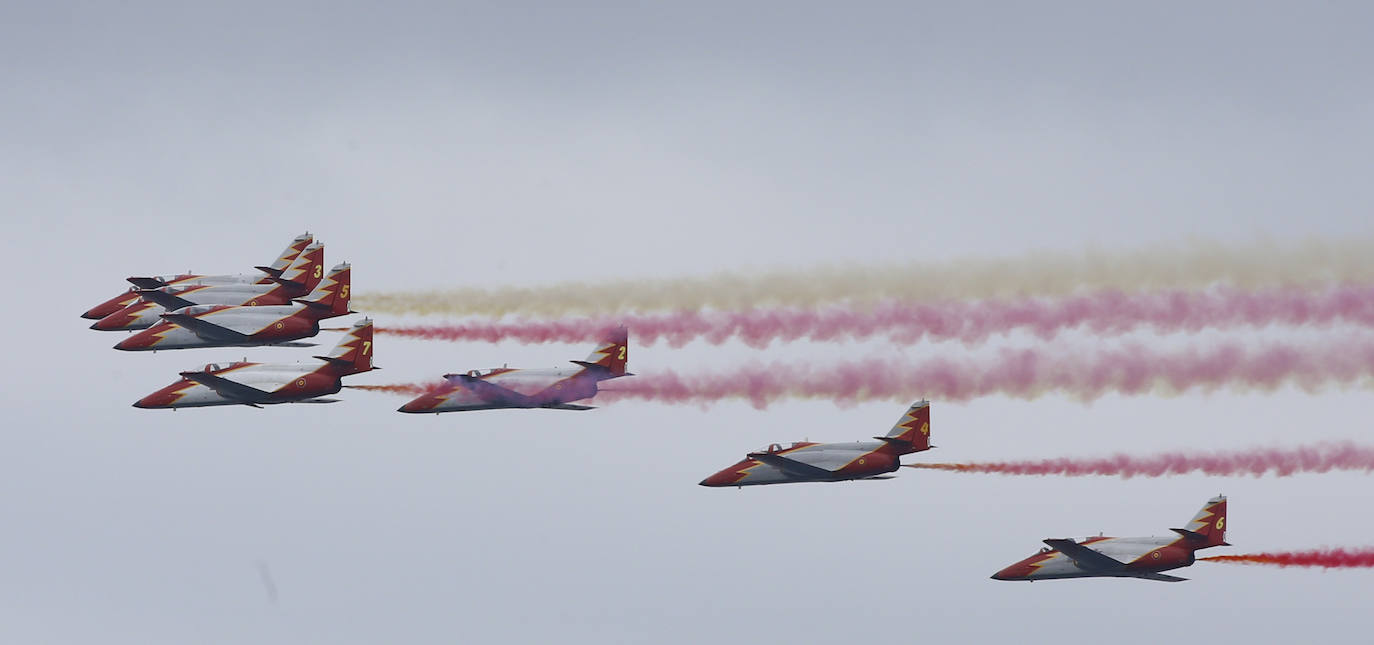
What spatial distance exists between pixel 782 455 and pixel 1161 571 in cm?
1829

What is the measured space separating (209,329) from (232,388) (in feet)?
12.4

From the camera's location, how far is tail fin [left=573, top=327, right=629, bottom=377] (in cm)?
11706

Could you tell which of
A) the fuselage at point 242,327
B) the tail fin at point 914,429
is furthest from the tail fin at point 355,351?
the tail fin at point 914,429

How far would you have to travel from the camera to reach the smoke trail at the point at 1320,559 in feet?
355

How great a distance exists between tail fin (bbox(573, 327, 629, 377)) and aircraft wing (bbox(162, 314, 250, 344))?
53.6 ft

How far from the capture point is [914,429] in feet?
381

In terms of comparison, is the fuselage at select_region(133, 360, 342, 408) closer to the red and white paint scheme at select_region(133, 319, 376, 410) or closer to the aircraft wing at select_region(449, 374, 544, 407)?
the red and white paint scheme at select_region(133, 319, 376, 410)

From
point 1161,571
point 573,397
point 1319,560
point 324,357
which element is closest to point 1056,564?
point 1161,571

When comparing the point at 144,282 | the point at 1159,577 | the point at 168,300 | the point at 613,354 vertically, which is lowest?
the point at 1159,577

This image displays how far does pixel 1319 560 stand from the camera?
360 ft

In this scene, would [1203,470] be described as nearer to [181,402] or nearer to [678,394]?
[678,394]

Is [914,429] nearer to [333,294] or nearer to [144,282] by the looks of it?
[333,294]

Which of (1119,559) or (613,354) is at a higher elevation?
(613,354)

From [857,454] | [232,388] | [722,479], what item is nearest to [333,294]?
[232,388]
